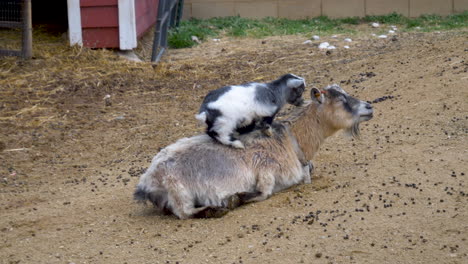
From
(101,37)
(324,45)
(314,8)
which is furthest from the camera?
(314,8)

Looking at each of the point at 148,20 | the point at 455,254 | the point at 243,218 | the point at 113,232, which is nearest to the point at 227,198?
the point at 243,218

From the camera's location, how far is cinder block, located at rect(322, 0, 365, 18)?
13.3 metres

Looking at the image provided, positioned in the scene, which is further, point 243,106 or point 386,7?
point 386,7

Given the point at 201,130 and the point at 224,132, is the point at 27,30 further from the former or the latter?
the point at 224,132

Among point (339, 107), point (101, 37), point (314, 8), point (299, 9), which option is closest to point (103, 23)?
point (101, 37)

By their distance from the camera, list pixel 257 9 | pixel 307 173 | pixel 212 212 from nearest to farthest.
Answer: pixel 212 212
pixel 307 173
pixel 257 9

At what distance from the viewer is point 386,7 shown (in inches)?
522

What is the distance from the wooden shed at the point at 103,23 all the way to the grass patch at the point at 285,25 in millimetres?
1348

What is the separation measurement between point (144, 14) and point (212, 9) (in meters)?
2.00

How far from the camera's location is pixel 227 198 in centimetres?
543

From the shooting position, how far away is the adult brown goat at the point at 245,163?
5348 millimetres

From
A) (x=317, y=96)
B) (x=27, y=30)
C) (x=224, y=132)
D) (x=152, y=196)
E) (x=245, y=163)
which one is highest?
(x=27, y=30)

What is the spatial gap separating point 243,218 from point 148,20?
7936mm

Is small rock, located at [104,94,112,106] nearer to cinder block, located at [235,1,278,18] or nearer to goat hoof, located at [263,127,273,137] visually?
goat hoof, located at [263,127,273,137]
